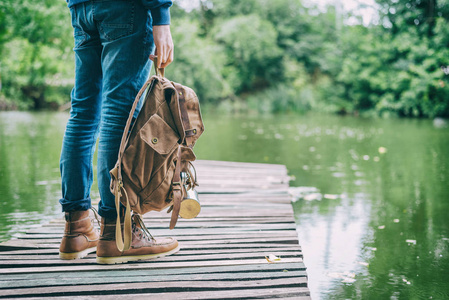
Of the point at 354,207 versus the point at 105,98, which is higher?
the point at 105,98

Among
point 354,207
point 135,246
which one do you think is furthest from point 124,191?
point 354,207

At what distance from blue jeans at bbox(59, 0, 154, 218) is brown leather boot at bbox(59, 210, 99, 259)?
1.4 inches

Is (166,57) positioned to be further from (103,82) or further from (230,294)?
(230,294)

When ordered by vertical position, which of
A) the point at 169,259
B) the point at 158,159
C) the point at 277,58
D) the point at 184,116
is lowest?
the point at 169,259

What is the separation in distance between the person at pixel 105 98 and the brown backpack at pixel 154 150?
8cm

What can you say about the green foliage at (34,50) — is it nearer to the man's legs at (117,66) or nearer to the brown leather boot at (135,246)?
the man's legs at (117,66)

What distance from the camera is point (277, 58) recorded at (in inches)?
985

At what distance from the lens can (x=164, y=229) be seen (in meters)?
2.14

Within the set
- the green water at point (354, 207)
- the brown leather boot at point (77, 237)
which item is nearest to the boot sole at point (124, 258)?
the brown leather boot at point (77, 237)

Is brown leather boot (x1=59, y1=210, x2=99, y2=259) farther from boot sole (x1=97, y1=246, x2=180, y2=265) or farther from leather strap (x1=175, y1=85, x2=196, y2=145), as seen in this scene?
leather strap (x1=175, y1=85, x2=196, y2=145)

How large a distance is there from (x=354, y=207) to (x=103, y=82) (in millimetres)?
2103

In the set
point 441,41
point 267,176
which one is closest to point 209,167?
point 267,176

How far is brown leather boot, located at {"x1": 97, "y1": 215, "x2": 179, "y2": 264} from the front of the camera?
1.63 m

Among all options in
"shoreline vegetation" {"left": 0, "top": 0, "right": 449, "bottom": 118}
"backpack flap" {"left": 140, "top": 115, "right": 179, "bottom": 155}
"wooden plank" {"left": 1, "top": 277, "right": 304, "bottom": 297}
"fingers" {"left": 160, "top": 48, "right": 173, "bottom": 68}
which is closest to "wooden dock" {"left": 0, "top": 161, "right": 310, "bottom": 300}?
"wooden plank" {"left": 1, "top": 277, "right": 304, "bottom": 297}
